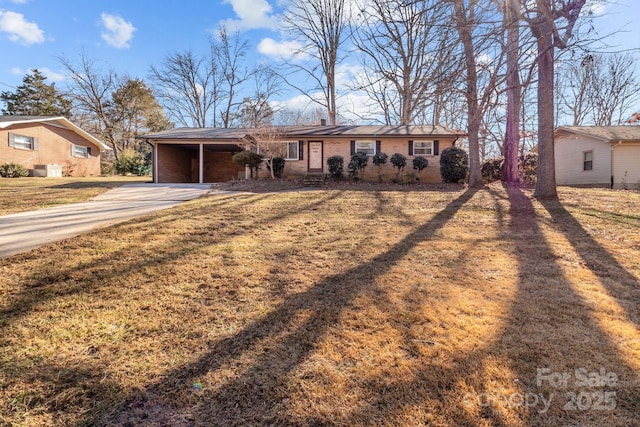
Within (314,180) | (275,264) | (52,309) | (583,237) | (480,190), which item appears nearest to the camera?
(52,309)

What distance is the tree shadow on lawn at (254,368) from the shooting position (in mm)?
1822

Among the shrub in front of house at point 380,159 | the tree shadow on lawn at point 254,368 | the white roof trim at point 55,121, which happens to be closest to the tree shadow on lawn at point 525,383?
the tree shadow on lawn at point 254,368

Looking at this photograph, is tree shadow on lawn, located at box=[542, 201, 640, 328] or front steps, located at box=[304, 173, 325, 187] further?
front steps, located at box=[304, 173, 325, 187]

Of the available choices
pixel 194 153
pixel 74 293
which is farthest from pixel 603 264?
pixel 194 153

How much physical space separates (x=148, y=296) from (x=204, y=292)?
543mm

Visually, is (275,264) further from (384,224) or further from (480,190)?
(480,190)

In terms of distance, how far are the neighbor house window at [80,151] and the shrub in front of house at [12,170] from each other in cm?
427

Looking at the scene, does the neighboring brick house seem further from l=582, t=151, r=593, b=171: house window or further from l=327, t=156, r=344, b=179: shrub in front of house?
l=582, t=151, r=593, b=171: house window

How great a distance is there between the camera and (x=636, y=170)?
50.3 ft

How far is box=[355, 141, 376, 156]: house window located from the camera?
16189 mm

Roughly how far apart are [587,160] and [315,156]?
48.0 ft

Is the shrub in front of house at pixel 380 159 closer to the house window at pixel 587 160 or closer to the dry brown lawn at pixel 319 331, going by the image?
the dry brown lawn at pixel 319 331

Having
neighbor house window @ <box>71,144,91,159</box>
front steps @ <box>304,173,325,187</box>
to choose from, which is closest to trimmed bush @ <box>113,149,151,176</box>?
neighbor house window @ <box>71,144,91,159</box>

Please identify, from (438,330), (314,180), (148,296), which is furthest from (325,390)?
(314,180)
